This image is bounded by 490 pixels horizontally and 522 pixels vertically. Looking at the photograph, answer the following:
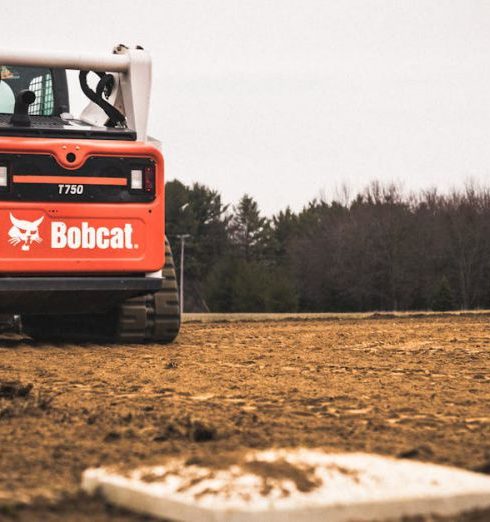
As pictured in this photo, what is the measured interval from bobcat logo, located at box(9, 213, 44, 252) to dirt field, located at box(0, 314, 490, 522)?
106cm

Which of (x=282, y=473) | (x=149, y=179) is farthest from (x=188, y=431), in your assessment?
(x=149, y=179)

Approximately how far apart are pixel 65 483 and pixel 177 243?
3834 inches

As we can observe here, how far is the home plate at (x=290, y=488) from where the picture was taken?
3.18m

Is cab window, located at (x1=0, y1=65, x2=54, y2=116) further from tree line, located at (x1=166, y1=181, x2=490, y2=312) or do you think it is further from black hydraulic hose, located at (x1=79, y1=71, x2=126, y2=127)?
tree line, located at (x1=166, y1=181, x2=490, y2=312)

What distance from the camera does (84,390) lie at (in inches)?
275

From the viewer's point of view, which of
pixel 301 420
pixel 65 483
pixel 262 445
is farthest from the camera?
pixel 301 420

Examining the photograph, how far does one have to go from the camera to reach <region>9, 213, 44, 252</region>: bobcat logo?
32.1ft

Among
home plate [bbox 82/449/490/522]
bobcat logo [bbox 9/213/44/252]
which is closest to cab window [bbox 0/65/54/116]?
bobcat logo [bbox 9/213/44/252]

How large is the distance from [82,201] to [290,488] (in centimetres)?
690

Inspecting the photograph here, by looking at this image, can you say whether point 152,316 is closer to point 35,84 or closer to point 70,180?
point 70,180

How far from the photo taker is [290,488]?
3.46 meters

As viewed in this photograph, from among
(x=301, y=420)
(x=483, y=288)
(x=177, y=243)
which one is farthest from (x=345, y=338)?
(x=177, y=243)

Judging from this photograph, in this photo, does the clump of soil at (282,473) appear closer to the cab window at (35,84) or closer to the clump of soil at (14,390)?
the clump of soil at (14,390)

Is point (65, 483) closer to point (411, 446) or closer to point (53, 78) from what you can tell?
point (411, 446)
